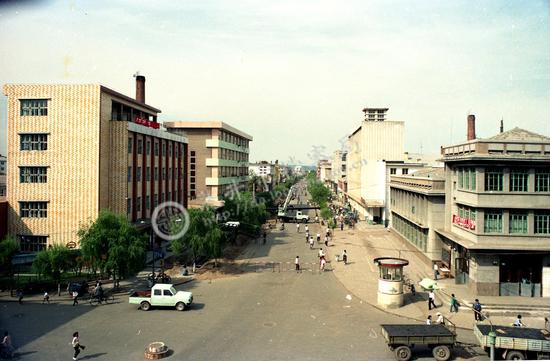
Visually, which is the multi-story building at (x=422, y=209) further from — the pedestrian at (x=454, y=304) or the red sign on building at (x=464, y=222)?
the pedestrian at (x=454, y=304)

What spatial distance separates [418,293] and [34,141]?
113ft

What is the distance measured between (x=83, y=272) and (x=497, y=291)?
3213cm

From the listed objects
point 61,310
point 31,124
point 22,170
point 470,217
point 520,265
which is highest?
point 31,124

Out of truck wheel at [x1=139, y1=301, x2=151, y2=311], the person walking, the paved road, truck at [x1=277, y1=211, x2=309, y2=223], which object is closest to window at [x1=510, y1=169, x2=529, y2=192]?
the person walking

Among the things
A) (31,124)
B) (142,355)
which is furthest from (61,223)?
(142,355)

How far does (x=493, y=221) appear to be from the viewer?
28.7 m

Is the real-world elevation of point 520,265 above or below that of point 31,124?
below

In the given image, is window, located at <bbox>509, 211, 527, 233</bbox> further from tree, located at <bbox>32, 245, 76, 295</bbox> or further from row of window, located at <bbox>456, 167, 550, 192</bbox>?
tree, located at <bbox>32, 245, 76, 295</bbox>

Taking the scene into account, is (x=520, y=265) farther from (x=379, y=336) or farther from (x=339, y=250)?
(x=339, y=250)

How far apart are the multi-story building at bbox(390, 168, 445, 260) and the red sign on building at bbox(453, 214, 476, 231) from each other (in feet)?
13.5


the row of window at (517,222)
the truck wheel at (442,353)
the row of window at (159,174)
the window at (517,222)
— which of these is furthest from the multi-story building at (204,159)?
the truck wheel at (442,353)

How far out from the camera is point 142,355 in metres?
18.8

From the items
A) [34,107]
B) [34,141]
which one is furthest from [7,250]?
[34,107]

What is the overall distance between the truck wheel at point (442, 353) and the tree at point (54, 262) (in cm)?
2449
